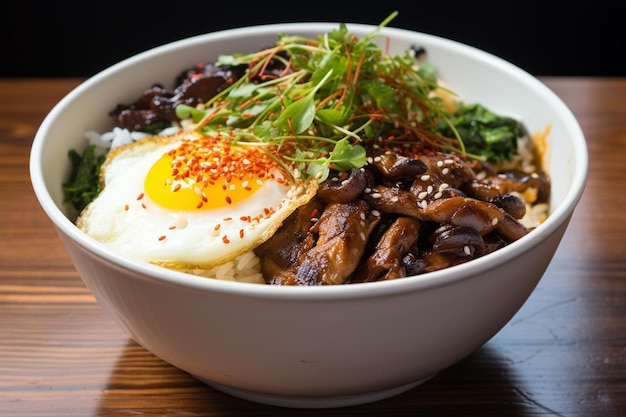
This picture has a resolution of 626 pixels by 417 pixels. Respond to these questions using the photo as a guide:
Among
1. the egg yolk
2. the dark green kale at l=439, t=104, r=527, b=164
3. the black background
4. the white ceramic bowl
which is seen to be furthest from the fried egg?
the black background

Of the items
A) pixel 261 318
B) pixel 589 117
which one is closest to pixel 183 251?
pixel 261 318

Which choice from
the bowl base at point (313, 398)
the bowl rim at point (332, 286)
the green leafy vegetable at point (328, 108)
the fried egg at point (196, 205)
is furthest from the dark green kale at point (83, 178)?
the bowl base at point (313, 398)

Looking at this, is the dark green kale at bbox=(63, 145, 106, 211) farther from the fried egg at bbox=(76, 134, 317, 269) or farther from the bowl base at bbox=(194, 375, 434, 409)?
the bowl base at bbox=(194, 375, 434, 409)

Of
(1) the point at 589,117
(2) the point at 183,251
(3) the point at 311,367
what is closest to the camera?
(3) the point at 311,367

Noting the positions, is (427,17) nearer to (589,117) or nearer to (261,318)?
(589,117)

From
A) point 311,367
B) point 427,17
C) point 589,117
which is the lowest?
point 427,17

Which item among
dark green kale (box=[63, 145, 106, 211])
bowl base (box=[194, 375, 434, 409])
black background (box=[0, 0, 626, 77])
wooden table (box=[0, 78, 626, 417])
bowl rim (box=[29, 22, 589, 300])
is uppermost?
bowl rim (box=[29, 22, 589, 300])

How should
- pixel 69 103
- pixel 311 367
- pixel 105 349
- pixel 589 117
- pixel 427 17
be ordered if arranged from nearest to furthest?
pixel 311 367 < pixel 105 349 < pixel 69 103 < pixel 589 117 < pixel 427 17
